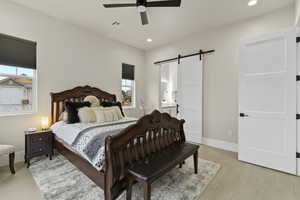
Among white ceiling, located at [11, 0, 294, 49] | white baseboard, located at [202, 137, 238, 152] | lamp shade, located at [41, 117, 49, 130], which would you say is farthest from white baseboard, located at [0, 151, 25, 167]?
white baseboard, located at [202, 137, 238, 152]

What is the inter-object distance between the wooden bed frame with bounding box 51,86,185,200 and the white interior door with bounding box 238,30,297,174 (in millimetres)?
1417

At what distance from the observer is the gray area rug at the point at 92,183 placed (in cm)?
185

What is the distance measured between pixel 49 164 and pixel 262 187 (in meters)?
3.62

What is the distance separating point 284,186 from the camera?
2.09 metres

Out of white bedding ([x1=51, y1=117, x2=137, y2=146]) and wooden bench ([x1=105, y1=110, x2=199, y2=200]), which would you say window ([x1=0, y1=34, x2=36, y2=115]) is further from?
wooden bench ([x1=105, y1=110, x2=199, y2=200])

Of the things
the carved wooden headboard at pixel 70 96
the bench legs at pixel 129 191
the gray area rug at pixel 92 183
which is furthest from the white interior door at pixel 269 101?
the carved wooden headboard at pixel 70 96

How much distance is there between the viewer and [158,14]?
3.13 m

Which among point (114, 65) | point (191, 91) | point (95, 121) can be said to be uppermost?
point (114, 65)

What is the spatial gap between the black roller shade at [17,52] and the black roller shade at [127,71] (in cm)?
242

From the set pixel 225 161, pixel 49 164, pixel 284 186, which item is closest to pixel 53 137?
pixel 49 164

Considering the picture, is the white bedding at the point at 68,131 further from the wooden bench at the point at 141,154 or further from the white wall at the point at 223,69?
the white wall at the point at 223,69

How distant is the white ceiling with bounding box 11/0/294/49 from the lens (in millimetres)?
2758

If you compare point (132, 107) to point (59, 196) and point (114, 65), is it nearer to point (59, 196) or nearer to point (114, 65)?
point (114, 65)

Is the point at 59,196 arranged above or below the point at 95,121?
below
